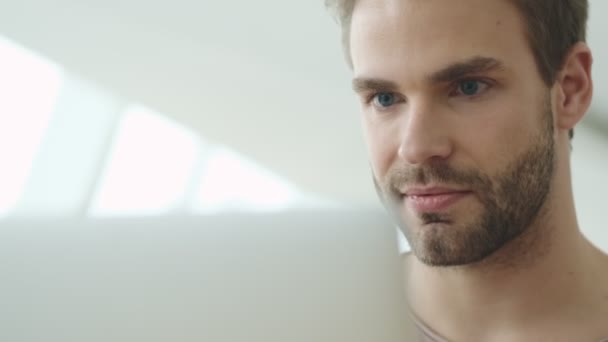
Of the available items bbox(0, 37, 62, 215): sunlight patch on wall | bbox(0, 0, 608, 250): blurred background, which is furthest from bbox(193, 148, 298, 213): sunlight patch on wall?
bbox(0, 37, 62, 215): sunlight patch on wall

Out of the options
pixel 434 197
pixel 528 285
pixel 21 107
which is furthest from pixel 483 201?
pixel 21 107

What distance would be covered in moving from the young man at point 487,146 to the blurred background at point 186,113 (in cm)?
27

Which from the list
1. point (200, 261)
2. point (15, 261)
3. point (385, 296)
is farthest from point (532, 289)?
point (15, 261)

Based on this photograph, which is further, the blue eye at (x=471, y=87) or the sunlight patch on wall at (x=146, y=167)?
the sunlight patch on wall at (x=146, y=167)

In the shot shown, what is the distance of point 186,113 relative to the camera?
3.36 feet

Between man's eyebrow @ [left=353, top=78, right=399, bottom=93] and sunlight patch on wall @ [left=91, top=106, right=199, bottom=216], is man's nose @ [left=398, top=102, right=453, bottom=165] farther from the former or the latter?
sunlight patch on wall @ [left=91, top=106, right=199, bottom=216]

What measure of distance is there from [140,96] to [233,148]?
0.18 m

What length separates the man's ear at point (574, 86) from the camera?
74 centimetres

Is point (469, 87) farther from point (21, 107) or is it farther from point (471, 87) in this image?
point (21, 107)

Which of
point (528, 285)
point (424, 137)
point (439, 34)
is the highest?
point (439, 34)

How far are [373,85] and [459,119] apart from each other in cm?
11

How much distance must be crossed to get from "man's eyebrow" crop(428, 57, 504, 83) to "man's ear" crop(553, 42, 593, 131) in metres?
0.14

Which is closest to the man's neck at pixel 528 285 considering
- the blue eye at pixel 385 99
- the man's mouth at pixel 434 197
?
the man's mouth at pixel 434 197

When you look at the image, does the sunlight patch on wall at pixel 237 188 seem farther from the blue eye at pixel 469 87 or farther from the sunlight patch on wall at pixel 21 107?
the blue eye at pixel 469 87
